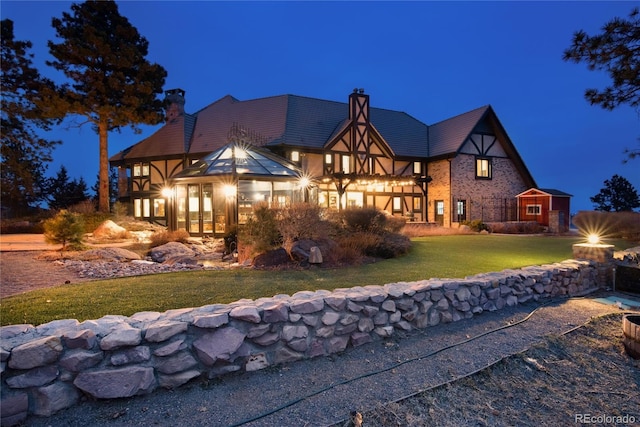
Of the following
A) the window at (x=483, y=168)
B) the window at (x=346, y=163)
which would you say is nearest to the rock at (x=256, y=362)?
the window at (x=346, y=163)

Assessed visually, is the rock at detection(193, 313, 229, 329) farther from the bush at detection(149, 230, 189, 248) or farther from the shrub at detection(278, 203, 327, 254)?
the bush at detection(149, 230, 189, 248)

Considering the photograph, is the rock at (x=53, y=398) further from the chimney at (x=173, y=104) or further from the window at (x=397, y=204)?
the chimney at (x=173, y=104)

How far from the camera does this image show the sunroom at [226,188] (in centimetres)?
1403

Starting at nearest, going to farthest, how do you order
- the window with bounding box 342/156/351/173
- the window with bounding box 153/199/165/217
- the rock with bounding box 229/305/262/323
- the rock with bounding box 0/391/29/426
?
1. the rock with bounding box 0/391/29/426
2. the rock with bounding box 229/305/262/323
3. the window with bounding box 342/156/351/173
4. the window with bounding box 153/199/165/217

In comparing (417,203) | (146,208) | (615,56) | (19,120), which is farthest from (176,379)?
(19,120)

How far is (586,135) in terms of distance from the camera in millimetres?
119250

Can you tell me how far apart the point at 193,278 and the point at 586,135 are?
154m

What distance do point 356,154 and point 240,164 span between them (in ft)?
27.7

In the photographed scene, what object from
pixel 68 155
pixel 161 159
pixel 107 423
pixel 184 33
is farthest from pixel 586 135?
pixel 68 155

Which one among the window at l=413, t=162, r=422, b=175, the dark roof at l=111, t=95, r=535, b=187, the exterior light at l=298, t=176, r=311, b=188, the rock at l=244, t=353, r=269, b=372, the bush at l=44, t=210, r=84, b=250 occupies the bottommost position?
the rock at l=244, t=353, r=269, b=372

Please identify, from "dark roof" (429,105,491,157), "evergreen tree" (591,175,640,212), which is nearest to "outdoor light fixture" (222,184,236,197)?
"dark roof" (429,105,491,157)

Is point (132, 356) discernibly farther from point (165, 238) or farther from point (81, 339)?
point (165, 238)

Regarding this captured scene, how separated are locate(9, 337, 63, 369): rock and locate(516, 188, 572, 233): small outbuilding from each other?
23417mm

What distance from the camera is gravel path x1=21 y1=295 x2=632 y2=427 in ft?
8.00
